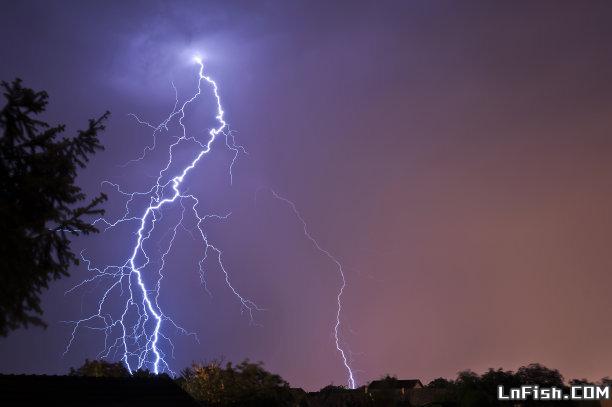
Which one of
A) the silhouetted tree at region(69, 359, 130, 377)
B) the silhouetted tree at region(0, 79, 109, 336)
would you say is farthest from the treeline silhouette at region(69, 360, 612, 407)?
the silhouetted tree at region(0, 79, 109, 336)

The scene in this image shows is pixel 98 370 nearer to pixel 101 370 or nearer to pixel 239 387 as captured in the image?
pixel 101 370

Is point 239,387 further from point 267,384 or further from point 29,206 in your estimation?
point 29,206

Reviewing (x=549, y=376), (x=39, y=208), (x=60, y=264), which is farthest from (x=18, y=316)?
(x=549, y=376)

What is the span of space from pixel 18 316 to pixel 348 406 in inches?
894

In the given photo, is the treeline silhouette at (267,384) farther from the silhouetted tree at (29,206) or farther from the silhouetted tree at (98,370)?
the silhouetted tree at (29,206)

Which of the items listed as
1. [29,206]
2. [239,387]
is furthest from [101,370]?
[29,206]

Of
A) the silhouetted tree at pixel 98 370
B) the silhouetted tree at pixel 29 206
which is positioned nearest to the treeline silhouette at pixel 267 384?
the silhouetted tree at pixel 98 370

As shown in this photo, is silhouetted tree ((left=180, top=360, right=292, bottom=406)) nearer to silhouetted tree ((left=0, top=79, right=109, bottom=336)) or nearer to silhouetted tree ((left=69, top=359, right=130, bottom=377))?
silhouetted tree ((left=69, top=359, right=130, bottom=377))

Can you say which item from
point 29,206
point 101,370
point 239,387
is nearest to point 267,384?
point 239,387

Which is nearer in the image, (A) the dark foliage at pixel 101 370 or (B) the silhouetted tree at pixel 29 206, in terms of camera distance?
(B) the silhouetted tree at pixel 29 206

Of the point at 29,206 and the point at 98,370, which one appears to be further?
the point at 98,370

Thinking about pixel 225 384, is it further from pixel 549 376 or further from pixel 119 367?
pixel 549 376

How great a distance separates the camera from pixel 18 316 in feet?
28.1


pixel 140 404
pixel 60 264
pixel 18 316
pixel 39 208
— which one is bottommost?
pixel 140 404
